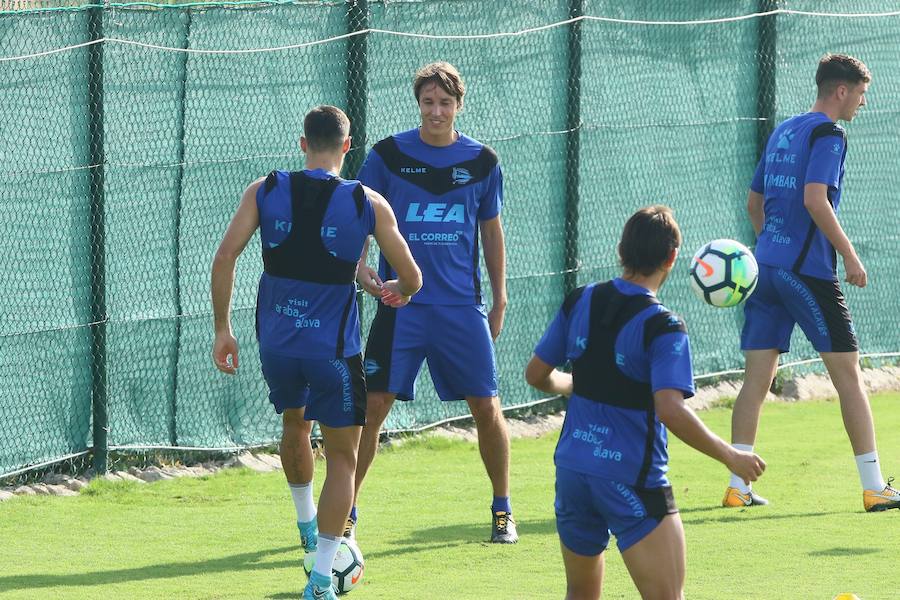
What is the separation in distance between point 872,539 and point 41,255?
4.81m

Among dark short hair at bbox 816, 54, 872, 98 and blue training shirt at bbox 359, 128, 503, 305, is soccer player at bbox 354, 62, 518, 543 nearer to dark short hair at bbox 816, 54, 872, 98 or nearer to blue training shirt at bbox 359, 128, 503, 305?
blue training shirt at bbox 359, 128, 503, 305

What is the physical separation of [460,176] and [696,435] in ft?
9.50

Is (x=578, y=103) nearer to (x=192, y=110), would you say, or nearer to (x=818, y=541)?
(x=192, y=110)

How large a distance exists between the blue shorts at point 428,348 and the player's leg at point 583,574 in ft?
7.88

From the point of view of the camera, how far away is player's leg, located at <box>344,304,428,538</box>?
288 inches

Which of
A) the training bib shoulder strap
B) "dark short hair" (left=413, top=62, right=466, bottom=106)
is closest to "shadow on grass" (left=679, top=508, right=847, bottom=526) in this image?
"dark short hair" (left=413, top=62, right=466, bottom=106)

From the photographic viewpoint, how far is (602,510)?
16.1ft

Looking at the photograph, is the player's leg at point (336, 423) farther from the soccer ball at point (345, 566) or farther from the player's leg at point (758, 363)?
the player's leg at point (758, 363)

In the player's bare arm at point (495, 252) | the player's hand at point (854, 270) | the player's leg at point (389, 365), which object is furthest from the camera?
the player's hand at point (854, 270)

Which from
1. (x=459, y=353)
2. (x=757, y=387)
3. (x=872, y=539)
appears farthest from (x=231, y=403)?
(x=872, y=539)

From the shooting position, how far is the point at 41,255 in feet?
28.4

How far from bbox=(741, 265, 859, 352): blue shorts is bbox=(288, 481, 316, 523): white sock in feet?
8.81

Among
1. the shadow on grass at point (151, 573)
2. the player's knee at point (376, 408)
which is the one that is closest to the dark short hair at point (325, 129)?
the player's knee at point (376, 408)

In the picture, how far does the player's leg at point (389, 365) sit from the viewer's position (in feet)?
24.0
